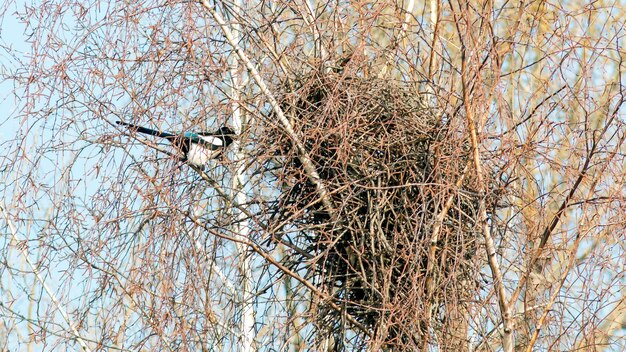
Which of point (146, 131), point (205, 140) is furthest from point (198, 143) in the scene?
point (146, 131)

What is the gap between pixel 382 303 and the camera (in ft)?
11.6

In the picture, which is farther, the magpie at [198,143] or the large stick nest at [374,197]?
the large stick nest at [374,197]

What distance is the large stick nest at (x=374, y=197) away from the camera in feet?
11.7

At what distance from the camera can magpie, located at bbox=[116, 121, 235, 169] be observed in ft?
11.3

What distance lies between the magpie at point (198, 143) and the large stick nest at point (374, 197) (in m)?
0.20

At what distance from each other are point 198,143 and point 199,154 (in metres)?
0.04

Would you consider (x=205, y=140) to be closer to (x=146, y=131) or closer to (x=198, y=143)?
(x=198, y=143)

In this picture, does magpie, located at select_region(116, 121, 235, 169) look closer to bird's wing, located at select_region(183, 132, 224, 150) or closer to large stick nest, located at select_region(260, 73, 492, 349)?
bird's wing, located at select_region(183, 132, 224, 150)

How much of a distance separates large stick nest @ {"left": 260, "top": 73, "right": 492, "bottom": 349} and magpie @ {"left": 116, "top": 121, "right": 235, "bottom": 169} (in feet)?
0.65

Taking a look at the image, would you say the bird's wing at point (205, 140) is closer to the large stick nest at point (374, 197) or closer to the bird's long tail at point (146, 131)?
the bird's long tail at point (146, 131)

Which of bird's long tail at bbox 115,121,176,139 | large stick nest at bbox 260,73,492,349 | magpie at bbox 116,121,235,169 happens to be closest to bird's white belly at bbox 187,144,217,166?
magpie at bbox 116,121,235,169

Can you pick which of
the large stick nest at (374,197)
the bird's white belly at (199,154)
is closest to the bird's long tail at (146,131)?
the bird's white belly at (199,154)

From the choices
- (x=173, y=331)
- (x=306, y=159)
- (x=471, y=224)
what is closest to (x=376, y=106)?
(x=306, y=159)

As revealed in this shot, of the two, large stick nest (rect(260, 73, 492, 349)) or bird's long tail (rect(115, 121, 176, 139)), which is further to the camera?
large stick nest (rect(260, 73, 492, 349))
